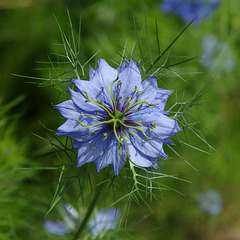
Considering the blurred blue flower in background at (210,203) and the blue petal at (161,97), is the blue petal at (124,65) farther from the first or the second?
the blurred blue flower in background at (210,203)

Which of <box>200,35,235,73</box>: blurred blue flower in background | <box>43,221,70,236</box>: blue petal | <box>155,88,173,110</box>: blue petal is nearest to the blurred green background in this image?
<box>200,35,235,73</box>: blurred blue flower in background

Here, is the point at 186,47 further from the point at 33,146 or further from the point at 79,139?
the point at 79,139

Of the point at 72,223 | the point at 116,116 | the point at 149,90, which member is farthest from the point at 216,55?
the point at 116,116

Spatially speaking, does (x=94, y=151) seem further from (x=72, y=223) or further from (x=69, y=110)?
(x=72, y=223)

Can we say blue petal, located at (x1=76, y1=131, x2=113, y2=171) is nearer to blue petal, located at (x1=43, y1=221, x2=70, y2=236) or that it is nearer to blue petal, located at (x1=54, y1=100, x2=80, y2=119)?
blue petal, located at (x1=54, y1=100, x2=80, y2=119)

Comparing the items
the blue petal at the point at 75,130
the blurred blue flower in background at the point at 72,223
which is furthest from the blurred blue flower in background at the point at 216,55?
the blue petal at the point at 75,130

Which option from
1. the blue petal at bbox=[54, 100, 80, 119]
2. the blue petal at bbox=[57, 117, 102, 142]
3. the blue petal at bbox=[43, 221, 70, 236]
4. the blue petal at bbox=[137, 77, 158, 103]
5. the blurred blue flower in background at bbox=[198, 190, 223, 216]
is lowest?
the blurred blue flower in background at bbox=[198, 190, 223, 216]
